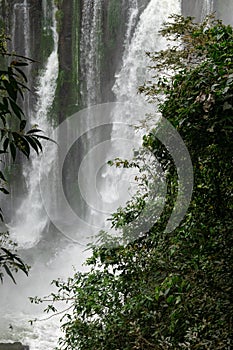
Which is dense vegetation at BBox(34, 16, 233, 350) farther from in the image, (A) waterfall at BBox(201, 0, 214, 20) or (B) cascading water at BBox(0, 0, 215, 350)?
(A) waterfall at BBox(201, 0, 214, 20)

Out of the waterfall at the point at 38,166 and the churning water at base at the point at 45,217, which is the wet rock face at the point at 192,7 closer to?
the churning water at base at the point at 45,217

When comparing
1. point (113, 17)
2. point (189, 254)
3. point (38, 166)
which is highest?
point (113, 17)

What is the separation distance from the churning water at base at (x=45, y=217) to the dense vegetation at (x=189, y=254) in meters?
5.44

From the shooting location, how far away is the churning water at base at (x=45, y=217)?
9.40m

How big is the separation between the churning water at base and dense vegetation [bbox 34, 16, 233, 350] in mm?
5438

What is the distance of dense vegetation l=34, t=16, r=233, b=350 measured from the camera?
1977 millimetres

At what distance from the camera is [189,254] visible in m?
2.36

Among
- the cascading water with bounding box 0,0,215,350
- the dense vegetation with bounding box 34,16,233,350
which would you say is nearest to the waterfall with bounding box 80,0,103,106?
the cascading water with bounding box 0,0,215,350

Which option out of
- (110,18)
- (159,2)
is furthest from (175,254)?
(110,18)

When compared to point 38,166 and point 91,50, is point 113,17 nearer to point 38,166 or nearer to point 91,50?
point 91,50

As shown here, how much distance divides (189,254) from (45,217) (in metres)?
11.0

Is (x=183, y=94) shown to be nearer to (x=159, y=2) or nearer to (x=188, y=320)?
(x=188, y=320)

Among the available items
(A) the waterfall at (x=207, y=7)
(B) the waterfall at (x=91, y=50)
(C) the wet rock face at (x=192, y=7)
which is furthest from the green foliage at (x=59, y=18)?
(A) the waterfall at (x=207, y=7)

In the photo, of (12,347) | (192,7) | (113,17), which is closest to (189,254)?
(12,347)
